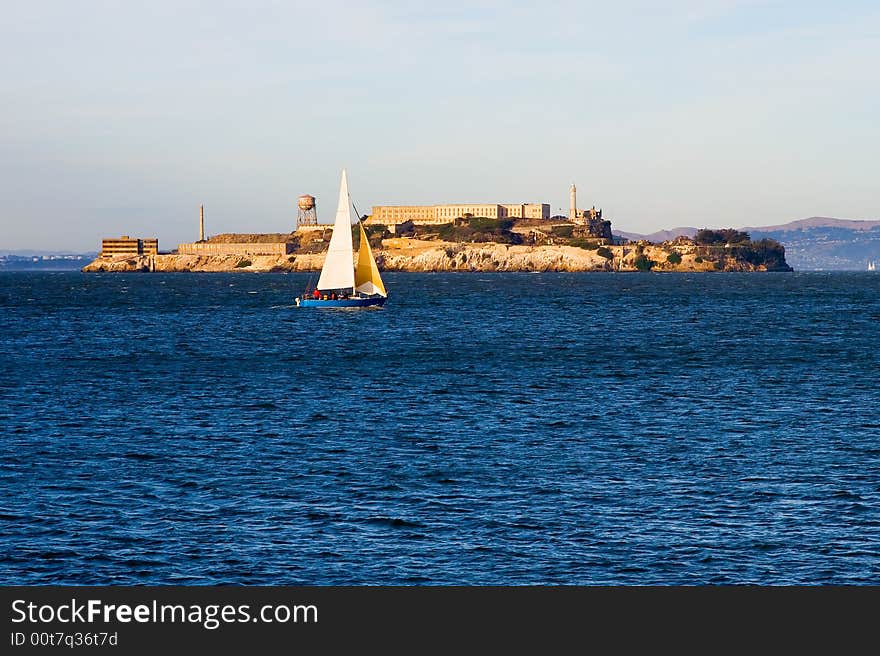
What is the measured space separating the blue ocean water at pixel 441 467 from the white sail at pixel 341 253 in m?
45.2

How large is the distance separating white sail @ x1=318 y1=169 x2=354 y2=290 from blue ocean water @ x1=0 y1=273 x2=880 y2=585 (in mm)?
45212

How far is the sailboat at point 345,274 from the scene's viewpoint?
439 ft

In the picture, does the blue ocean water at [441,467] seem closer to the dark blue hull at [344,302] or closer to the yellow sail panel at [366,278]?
the dark blue hull at [344,302]

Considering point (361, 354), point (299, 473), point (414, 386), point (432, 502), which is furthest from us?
point (361, 354)

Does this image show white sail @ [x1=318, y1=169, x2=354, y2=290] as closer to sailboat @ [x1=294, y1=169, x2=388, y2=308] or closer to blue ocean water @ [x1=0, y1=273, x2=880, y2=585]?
sailboat @ [x1=294, y1=169, x2=388, y2=308]

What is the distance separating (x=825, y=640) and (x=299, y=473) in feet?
88.1

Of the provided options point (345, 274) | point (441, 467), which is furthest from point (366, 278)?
point (441, 467)

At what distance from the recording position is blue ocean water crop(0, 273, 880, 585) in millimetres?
28094

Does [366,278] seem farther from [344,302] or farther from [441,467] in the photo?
[441,467]

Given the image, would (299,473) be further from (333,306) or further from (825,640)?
(333,306)

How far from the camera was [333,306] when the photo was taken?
143500mm

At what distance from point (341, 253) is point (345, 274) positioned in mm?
3833

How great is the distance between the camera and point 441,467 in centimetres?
3950

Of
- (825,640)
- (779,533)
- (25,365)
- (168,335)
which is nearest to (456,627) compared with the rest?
(825,640)
